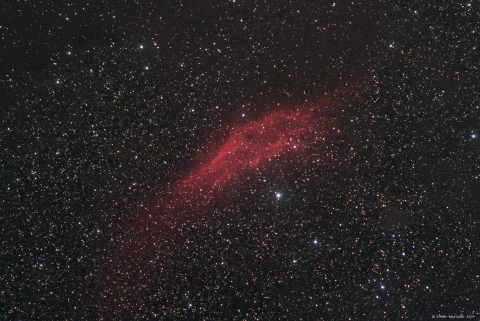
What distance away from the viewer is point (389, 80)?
0.45m

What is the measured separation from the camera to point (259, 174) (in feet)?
1.45

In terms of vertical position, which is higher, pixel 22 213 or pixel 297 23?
pixel 297 23

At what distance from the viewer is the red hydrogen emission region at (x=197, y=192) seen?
0.43 metres

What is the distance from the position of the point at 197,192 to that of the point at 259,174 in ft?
0.26

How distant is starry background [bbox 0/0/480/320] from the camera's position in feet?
1.43

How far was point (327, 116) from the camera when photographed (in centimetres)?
44

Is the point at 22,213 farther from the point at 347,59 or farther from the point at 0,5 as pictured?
the point at 347,59

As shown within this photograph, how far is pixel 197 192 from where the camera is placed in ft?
1.44

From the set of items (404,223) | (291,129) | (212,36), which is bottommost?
(404,223)

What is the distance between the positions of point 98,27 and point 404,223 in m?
0.45

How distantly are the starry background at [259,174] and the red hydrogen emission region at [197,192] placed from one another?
0.04 feet

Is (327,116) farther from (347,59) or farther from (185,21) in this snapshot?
(185,21)

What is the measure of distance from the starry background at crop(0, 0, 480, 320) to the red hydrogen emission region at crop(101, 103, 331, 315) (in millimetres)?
13

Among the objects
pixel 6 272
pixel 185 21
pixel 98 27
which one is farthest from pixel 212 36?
pixel 6 272
